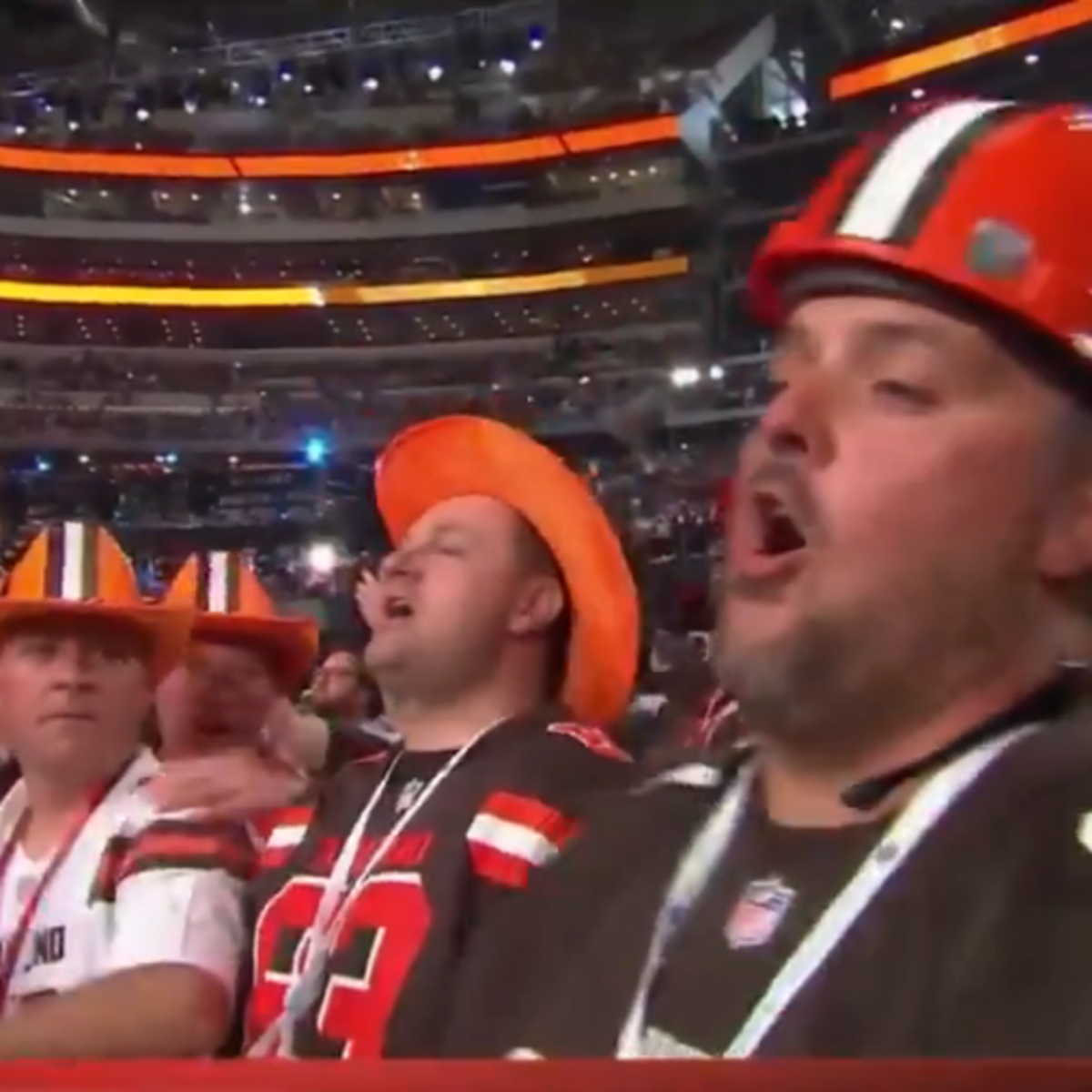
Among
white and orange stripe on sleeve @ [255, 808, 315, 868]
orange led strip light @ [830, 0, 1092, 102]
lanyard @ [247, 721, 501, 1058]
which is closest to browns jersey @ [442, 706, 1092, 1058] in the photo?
lanyard @ [247, 721, 501, 1058]

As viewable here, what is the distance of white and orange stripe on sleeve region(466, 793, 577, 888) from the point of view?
2.07 m

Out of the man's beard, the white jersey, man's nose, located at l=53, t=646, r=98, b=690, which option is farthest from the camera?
man's nose, located at l=53, t=646, r=98, b=690

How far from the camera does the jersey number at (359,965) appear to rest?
2.04 meters

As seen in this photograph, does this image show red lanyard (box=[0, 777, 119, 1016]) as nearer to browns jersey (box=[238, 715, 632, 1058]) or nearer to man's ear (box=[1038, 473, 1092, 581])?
browns jersey (box=[238, 715, 632, 1058])

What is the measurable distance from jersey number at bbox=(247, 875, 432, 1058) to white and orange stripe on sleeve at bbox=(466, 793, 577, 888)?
0.08 meters

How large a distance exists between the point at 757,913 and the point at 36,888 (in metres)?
Answer: 1.72

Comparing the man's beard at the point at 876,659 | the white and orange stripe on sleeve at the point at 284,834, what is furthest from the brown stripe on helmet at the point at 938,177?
the white and orange stripe on sleeve at the point at 284,834

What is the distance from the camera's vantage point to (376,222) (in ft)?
119

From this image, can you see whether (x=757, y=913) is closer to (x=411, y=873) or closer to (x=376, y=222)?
(x=411, y=873)

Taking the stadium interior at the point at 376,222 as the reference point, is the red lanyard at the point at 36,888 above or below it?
below

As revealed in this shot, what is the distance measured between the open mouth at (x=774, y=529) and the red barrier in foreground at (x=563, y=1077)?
60cm

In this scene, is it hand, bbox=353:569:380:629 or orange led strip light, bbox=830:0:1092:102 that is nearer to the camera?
hand, bbox=353:569:380:629

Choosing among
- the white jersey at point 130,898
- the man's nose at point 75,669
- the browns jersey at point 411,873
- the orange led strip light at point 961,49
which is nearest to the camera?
the browns jersey at point 411,873

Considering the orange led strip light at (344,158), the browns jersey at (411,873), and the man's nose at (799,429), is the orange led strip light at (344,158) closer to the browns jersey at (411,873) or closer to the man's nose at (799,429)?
the browns jersey at (411,873)
